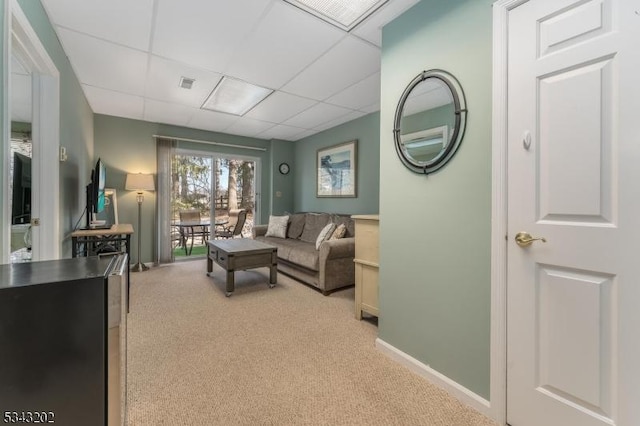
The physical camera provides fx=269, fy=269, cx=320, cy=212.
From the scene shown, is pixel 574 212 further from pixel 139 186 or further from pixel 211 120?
pixel 139 186

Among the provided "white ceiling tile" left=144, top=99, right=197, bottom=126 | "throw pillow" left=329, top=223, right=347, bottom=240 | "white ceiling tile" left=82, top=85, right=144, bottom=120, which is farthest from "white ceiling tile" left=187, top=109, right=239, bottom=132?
"throw pillow" left=329, top=223, right=347, bottom=240

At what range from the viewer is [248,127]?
473cm

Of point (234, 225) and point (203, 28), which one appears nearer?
point (203, 28)

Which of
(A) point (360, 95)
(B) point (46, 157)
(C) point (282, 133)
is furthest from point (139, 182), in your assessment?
(A) point (360, 95)

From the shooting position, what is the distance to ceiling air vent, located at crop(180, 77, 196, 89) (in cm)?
289

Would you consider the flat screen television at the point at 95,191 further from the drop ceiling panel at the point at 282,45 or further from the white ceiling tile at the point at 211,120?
the drop ceiling panel at the point at 282,45

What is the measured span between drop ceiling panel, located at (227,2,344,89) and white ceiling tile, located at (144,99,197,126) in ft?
4.92

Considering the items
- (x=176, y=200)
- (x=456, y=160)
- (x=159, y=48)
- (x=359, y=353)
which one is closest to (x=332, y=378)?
(x=359, y=353)

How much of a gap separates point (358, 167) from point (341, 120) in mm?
823

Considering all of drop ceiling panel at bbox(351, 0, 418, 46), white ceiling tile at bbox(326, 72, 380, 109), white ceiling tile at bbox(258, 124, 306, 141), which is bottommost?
drop ceiling panel at bbox(351, 0, 418, 46)

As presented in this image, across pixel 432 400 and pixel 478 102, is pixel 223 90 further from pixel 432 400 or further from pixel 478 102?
pixel 432 400

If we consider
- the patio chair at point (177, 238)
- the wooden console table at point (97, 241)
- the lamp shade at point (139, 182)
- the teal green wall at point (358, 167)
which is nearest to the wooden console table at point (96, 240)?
the wooden console table at point (97, 241)

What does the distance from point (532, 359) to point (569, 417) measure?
9.6 inches

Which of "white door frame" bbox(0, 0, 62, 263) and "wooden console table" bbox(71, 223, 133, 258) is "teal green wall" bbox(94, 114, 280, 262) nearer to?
"wooden console table" bbox(71, 223, 133, 258)
